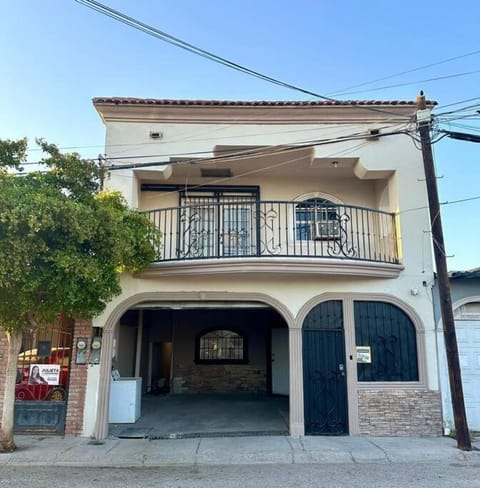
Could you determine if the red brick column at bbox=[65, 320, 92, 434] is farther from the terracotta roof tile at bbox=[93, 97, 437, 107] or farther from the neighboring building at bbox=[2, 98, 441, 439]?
the terracotta roof tile at bbox=[93, 97, 437, 107]

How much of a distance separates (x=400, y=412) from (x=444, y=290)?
108 inches

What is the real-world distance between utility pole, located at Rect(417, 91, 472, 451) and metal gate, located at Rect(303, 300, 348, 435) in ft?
6.72

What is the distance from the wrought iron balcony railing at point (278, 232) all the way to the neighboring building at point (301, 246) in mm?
38

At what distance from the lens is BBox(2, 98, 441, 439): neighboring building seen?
28.7 ft

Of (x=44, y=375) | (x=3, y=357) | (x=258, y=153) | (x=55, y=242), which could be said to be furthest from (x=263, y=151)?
(x=3, y=357)

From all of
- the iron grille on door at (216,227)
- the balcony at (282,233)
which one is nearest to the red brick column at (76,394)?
the balcony at (282,233)

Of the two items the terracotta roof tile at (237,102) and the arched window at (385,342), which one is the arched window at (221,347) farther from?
the terracotta roof tile at (237,102)

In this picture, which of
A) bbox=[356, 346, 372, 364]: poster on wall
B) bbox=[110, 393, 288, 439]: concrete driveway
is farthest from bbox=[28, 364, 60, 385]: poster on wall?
bbox=[356, 346, 372, 364]: poster on wall

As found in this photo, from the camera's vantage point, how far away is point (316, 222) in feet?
34.4

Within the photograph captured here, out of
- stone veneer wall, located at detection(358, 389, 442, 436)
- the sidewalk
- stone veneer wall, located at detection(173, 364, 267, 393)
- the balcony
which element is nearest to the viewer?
the sidewalk

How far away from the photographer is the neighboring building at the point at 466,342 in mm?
8883

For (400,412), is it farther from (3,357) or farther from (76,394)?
(3,357)

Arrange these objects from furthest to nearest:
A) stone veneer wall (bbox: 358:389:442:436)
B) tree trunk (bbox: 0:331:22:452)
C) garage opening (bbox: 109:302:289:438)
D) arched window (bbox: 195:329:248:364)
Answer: arched window (bbox: 195:329:248:364) < garage opening (bbox: 109:302:289:438) < stone veneer wall (bbox: 358:389:442:436) < tree trunk (bbox: 0:331:22:452)

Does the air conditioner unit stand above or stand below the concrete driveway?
above
